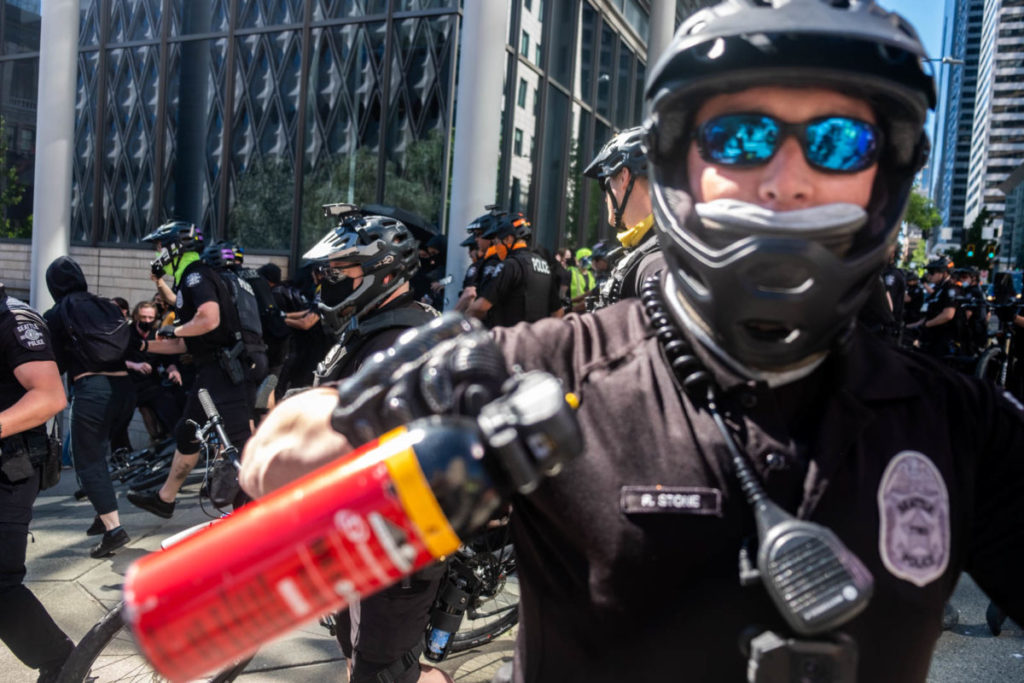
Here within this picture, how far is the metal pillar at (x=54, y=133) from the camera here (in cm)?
1108

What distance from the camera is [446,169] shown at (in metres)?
12.3

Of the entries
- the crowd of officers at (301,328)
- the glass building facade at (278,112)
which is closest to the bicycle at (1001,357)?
the crowd of officers at (301,328)

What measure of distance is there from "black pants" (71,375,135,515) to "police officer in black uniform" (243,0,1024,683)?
5.38 m

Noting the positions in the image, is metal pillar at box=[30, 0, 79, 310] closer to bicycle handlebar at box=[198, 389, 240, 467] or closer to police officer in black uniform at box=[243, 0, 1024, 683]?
bicycle handlebar at box=[198, 389, 240, 467]

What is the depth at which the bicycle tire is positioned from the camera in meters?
8.67

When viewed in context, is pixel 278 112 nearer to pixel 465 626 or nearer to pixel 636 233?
pixel 465 626

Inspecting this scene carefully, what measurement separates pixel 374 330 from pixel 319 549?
100 inches

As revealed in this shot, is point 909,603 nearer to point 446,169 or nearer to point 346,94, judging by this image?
point 446,169

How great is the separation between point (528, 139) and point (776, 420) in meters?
14.2

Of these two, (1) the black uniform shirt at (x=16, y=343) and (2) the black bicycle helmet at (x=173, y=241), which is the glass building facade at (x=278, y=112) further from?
(1) the black uniform shirt at (x=16, y=343)

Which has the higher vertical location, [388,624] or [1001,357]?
[1001,357]

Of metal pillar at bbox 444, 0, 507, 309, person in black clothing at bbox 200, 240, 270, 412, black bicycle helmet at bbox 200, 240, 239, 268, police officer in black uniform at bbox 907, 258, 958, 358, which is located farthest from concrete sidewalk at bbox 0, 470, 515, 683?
police officer in black uniform at bbox 907, 258, 958, 358

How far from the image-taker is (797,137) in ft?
4.27

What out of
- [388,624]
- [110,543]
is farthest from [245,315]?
[388,624]
